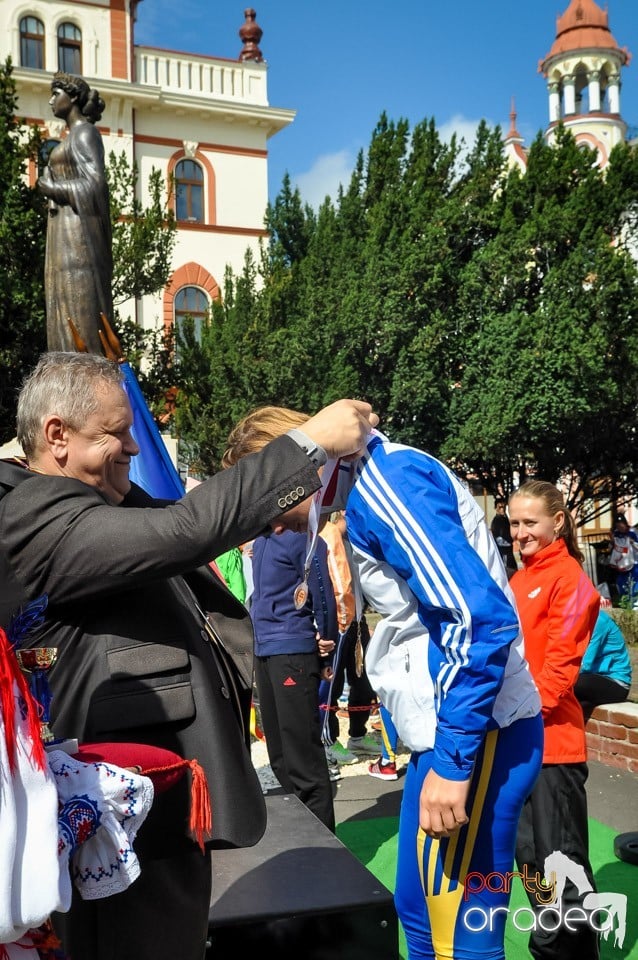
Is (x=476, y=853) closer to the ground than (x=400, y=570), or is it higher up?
closer to the ground

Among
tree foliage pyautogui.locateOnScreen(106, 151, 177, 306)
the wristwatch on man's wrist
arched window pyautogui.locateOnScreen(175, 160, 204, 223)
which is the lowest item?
the wristwatch on man's wrist

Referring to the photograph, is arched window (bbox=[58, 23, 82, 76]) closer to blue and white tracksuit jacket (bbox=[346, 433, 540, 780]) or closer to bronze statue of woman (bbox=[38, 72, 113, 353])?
bronze statue of woman (bbox=[38, 72, 113, 353])

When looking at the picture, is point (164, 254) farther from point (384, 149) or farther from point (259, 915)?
point (259, 915)

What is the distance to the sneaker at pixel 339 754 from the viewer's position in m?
6.88

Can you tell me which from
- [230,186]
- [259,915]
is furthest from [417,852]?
[230,186]

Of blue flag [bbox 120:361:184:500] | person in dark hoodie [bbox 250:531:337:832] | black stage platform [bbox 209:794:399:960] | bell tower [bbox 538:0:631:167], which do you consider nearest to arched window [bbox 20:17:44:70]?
blue flag [bbox 120:361:184:500]

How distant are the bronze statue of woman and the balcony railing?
2079 centimetres

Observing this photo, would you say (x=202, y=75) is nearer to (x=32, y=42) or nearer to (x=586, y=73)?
(x=32, y=42)

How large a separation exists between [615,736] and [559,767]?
9.69 ft

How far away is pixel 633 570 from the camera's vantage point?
1744 cm

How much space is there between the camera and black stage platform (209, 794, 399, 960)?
2.65 m

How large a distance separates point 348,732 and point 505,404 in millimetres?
14066

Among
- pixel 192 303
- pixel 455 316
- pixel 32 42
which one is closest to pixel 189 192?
pixel 192 303

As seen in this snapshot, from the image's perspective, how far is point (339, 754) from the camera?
7.03 m
